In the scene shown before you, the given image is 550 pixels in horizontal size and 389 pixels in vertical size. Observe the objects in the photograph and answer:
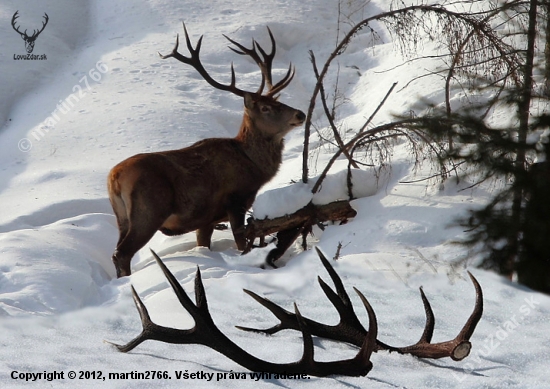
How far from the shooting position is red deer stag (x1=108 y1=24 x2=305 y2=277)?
6.91m

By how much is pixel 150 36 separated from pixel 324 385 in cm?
1431

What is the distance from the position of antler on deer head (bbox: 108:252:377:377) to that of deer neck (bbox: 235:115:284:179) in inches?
184

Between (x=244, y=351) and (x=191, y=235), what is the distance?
201 inches

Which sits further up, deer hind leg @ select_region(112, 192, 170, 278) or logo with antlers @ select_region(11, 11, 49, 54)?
logo with antlers @ select_region(11, 11, 49, 54)

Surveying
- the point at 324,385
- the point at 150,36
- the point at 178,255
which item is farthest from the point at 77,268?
the point at 150,36

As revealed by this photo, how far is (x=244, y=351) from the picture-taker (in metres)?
3.00

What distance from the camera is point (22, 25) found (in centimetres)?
1611

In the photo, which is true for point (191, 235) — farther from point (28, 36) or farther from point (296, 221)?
point (28, 36)

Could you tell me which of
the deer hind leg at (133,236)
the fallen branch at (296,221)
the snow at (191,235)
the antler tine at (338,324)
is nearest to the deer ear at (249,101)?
the snow at (191,235)

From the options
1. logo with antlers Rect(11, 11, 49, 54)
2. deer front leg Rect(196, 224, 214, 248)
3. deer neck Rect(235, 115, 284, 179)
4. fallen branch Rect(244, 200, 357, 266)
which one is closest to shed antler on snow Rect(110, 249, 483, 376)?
fallen branch Rect(244, 200, 357, 266)

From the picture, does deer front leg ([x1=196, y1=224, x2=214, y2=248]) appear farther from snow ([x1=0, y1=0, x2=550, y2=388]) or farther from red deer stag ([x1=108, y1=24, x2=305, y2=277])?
snow ([x1=0, y1=0, x2=550, y2=388])

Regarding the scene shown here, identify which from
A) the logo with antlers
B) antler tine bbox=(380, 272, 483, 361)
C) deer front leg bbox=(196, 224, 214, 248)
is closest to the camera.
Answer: antler tine bbox=(380, 272, 483, 361)

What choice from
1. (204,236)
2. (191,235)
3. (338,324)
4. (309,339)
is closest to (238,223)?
(204,236)

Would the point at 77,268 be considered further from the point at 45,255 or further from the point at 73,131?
the point at 73,131
